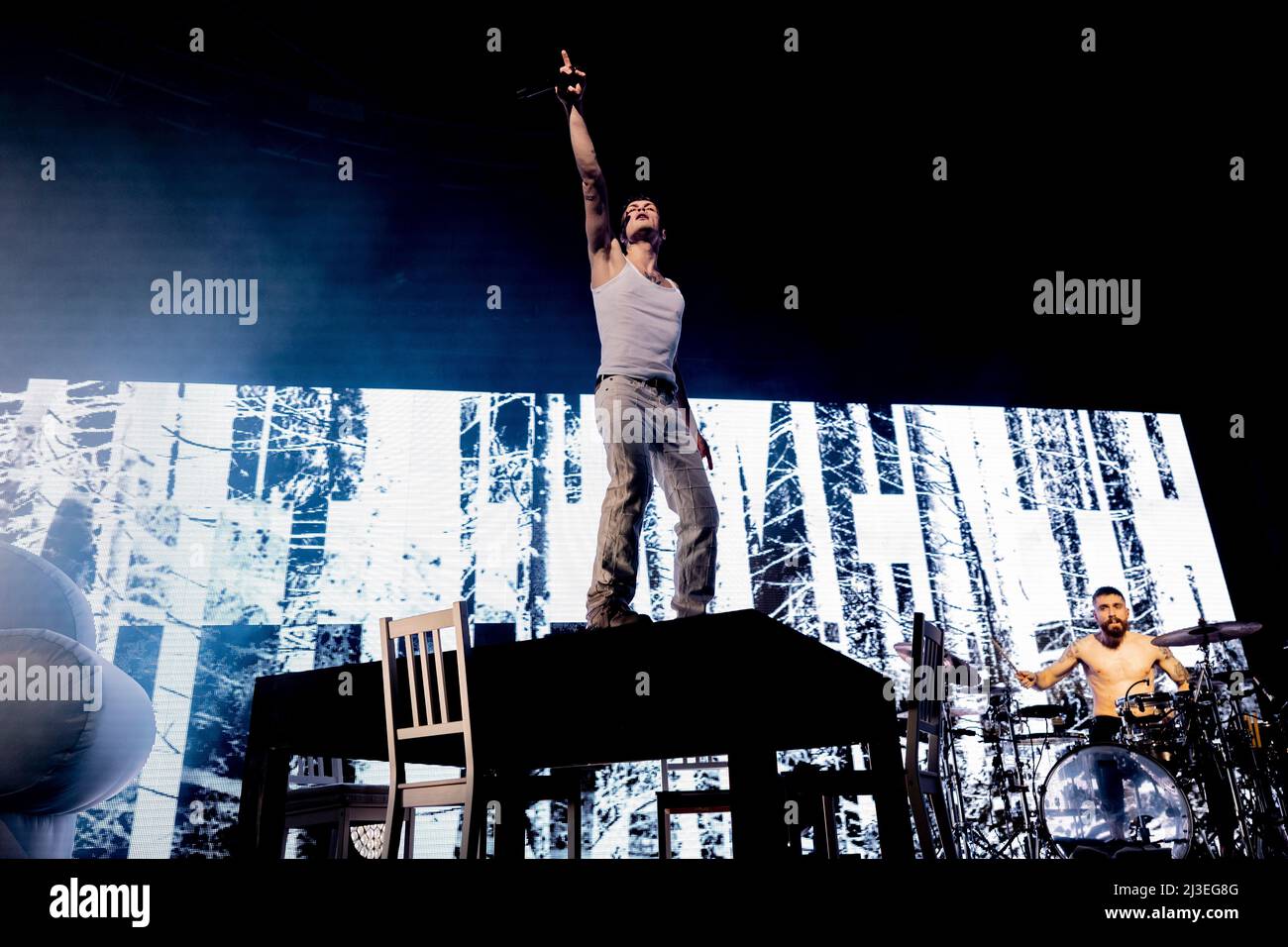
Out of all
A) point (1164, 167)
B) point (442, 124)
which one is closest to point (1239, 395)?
point (1164, 167)

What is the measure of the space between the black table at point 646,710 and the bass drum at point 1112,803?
238 cm

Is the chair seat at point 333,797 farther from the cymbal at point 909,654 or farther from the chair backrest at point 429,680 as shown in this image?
the cymbal at point 909,654

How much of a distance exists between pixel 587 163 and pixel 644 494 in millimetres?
930

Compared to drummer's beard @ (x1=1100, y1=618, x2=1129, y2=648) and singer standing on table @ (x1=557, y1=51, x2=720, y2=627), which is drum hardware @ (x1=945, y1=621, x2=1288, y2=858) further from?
singer standing on table @ (x1=557, y1=51, x2=720, y2=627)

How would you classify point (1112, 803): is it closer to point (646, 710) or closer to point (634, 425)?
point (646, 710)

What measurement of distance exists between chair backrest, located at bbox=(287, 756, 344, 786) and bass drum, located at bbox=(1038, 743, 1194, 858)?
333cm

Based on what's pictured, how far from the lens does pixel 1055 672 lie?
192 inches

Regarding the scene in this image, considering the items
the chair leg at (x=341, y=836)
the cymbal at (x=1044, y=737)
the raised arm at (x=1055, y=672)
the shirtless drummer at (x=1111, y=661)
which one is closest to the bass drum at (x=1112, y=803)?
the cymbal at (x=1044, y=737)

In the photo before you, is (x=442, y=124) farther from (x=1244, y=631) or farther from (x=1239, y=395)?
(x=1239, y=395)

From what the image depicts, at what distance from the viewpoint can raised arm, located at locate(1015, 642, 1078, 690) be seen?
4852 millimetres

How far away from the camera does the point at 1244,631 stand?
4.22 m

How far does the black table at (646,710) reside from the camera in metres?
1.79

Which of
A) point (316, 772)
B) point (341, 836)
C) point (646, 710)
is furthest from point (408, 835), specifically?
point (646, 710)

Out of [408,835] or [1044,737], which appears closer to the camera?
[408,835]
